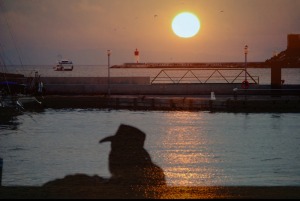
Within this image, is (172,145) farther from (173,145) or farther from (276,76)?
(276,76)

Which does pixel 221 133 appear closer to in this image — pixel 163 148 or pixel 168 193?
pixel 163 148

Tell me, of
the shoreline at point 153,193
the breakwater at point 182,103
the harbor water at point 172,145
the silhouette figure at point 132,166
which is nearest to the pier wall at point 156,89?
the breakwater at point 182,103

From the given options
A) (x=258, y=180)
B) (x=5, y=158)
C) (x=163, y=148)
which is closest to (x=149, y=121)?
(x=163, y=148)

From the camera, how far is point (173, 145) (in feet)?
83.7

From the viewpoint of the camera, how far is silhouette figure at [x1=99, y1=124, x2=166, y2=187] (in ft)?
49.3

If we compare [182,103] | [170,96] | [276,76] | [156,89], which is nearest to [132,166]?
→ [182,103]

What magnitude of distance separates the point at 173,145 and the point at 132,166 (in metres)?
7.88

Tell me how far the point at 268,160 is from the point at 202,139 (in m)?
7.58

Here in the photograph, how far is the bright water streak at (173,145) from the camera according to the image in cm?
1727

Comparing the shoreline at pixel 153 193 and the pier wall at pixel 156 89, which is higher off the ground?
the pier wall at pixel 156 89

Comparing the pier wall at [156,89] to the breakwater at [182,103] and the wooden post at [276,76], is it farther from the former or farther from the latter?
the breakwater at [182,103]

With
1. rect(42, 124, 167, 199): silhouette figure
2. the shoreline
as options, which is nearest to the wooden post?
rect(42, 124, 167, 199): silhouette figure

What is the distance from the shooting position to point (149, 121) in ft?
118

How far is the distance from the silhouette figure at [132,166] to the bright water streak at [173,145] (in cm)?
38
